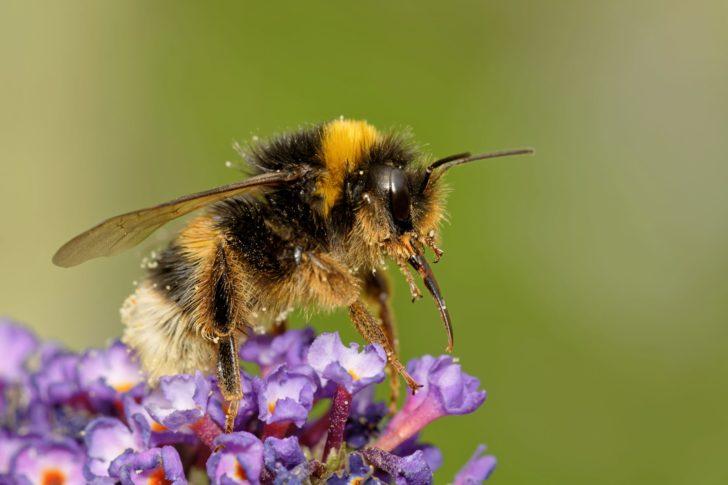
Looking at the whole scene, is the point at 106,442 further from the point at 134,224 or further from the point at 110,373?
the point at 134,224

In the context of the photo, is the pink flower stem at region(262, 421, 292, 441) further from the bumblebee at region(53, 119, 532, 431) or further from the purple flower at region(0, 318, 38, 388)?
the purple flower at region(0, 318, 38, 388)

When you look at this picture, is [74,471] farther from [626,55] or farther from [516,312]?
[626,55]

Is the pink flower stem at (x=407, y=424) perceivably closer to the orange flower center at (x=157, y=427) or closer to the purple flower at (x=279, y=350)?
the purple flower at (x=279, y=350)

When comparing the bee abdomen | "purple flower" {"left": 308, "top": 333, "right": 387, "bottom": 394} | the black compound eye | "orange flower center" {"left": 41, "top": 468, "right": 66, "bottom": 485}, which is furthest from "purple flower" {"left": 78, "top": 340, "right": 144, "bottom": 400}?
the black compound eye

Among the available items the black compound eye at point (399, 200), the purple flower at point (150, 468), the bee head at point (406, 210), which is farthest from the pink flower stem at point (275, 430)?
the black compound eye at point (399, 200)

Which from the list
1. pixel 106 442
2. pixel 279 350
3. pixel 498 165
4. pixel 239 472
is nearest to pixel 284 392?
pixel 239 472
